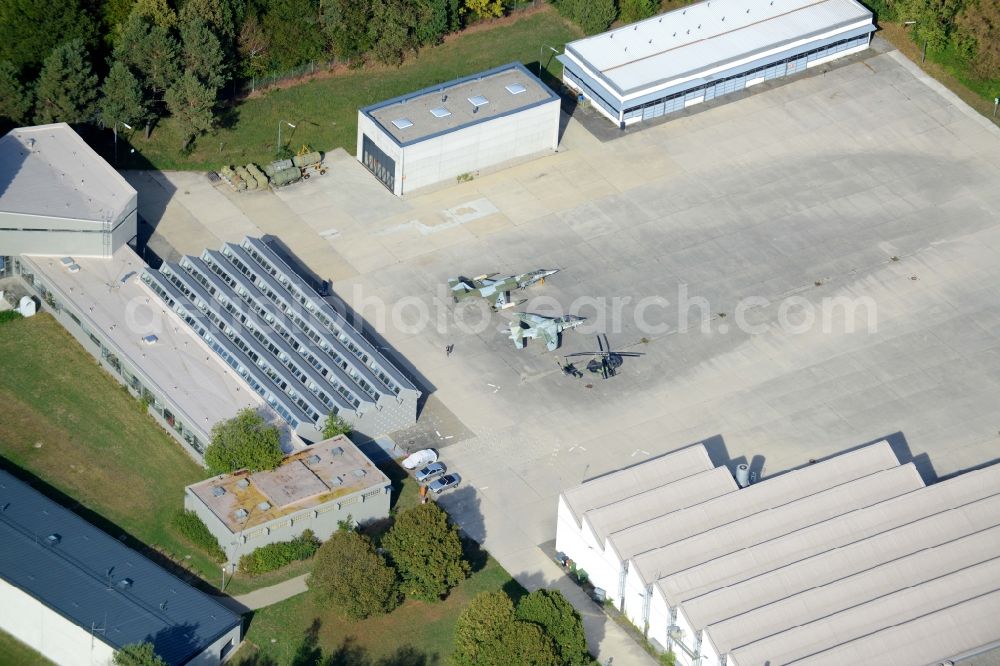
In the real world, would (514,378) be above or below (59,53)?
below

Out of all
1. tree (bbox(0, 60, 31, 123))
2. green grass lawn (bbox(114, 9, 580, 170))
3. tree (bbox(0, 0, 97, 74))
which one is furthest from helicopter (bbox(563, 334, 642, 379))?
tree (bbox(0, 0, 97, 74))

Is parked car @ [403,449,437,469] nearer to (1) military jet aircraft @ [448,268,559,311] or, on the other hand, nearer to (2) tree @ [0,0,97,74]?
(1) military jet aircraft @ [448,268,559,311]

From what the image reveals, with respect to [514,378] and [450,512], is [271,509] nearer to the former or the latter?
[450,512]

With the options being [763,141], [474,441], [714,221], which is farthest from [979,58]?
[474,441]

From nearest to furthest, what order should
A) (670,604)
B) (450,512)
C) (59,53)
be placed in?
1. (670,604)
2. (450,512)
3. (59,53)

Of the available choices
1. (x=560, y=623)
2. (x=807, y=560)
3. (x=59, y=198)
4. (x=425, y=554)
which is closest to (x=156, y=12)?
(x=59, y=198)
